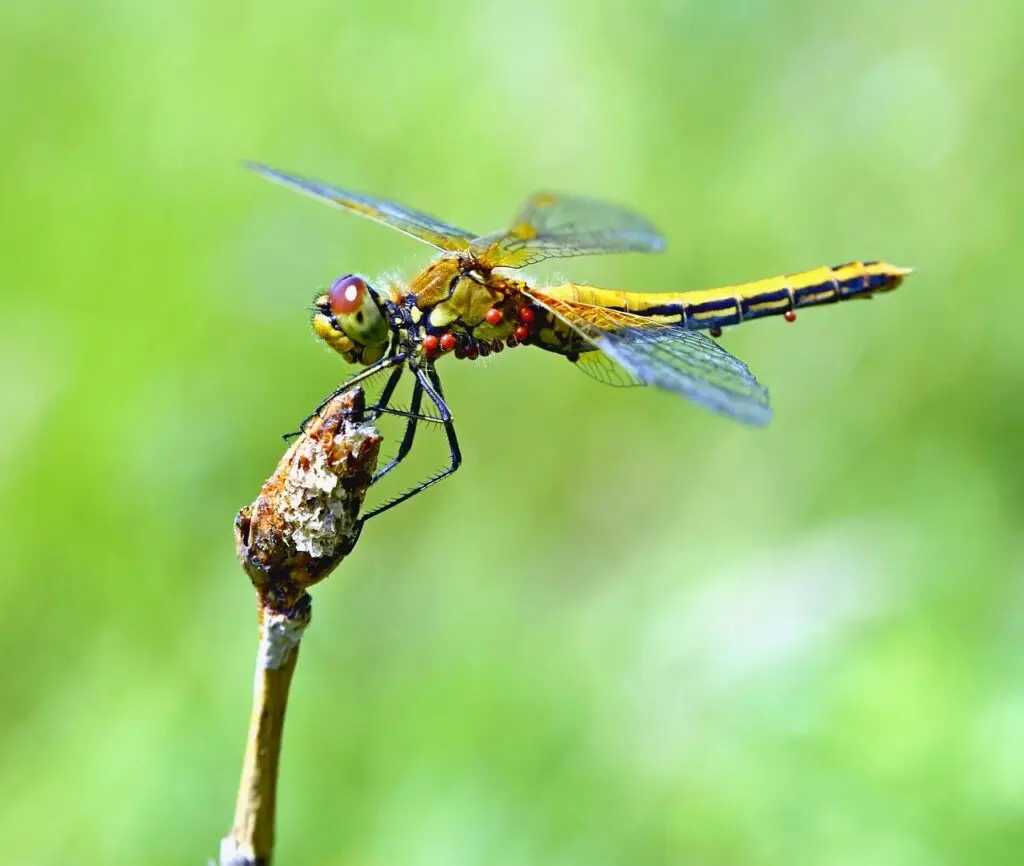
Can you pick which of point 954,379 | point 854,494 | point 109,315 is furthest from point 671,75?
point 109,315

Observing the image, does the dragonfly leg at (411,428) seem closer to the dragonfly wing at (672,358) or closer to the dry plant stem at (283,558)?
the dragonfly wing at (672,358)

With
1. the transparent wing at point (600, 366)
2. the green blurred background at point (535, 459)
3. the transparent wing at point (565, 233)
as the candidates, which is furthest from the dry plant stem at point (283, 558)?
the transparent wing at point (600, 366)

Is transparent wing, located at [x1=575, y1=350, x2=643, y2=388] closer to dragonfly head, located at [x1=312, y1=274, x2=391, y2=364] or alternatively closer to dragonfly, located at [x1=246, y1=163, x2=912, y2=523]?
dragonfly, located at [x1=246, y1=163, x2=912, y2=523]

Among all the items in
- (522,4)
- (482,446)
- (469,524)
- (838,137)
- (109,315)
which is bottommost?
(469,524)

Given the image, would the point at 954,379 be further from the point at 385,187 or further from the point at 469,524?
the point at 385,187

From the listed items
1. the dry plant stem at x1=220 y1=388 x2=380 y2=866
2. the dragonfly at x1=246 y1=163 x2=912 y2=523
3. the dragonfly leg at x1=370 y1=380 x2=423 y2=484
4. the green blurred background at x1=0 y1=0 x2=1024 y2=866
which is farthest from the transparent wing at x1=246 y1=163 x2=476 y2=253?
the dry plant stem at x1=220 y1=388 x2=380 y2=866

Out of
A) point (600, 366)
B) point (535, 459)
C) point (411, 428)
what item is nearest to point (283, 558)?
point (411, 428)

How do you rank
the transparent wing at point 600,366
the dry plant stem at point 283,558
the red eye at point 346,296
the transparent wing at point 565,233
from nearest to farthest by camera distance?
the dry plant stem at point 283,558, the red eye at point 346,296, the transparent wing at point 565,233, the transparent wing at point 600,366
